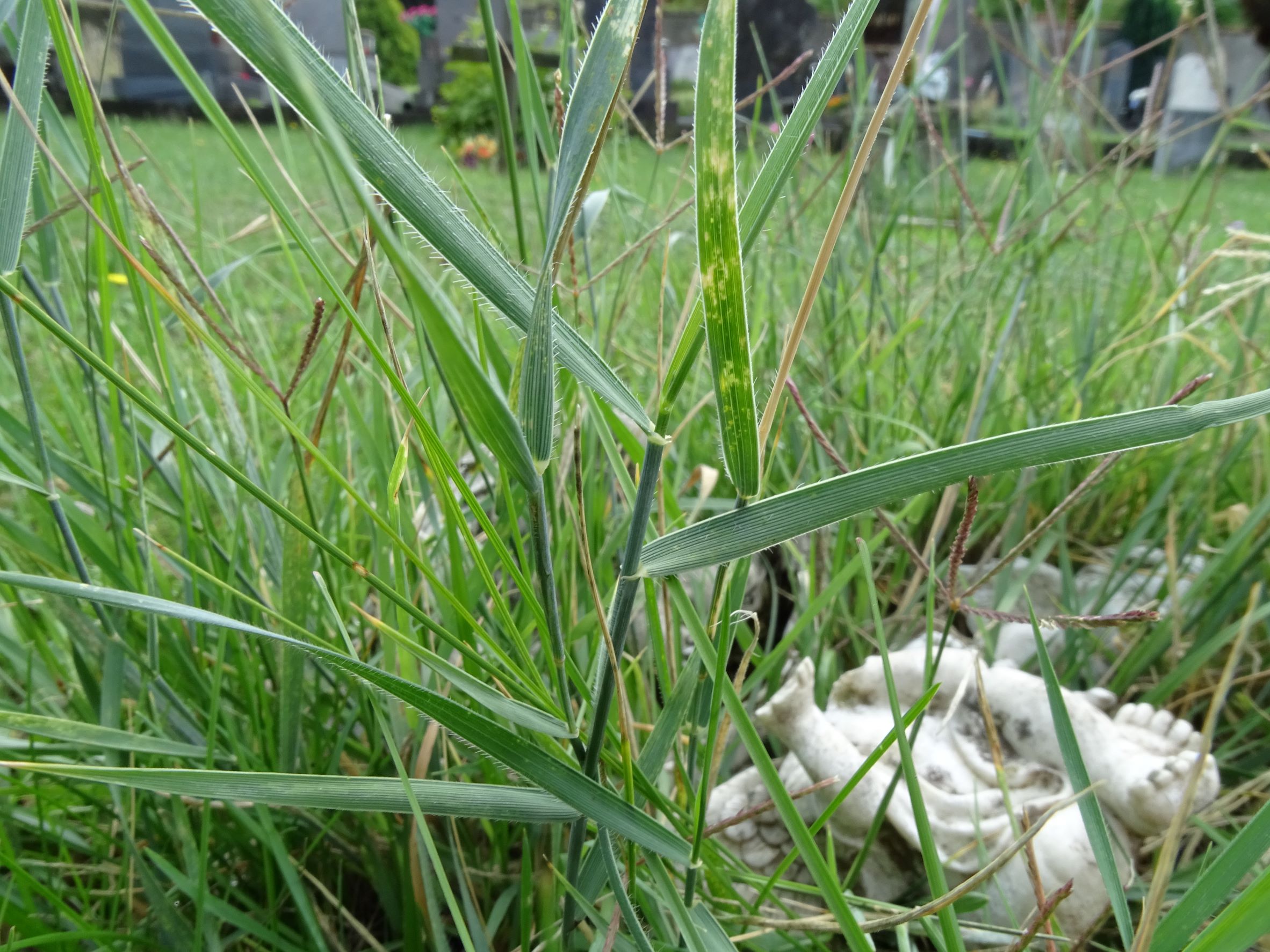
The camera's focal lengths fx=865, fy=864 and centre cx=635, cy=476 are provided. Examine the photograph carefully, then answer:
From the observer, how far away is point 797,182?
1.05 meters

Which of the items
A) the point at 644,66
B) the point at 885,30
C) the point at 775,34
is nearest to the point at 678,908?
the point at 885,30

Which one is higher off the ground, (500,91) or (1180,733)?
(500,91)

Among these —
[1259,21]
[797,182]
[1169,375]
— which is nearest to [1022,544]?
[1169,375]

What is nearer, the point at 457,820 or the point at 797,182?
the point at 457,820

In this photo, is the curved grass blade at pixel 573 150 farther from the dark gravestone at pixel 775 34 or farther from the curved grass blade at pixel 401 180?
the dark gravestone at pixel 775 34

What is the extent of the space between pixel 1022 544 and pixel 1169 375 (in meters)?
0.69

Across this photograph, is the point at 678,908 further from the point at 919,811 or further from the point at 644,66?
the point at 644,66

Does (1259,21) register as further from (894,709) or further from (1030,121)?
(894,709)

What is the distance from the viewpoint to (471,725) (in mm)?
269

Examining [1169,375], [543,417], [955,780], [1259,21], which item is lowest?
[955,780]

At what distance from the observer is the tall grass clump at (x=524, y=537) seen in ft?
0.74

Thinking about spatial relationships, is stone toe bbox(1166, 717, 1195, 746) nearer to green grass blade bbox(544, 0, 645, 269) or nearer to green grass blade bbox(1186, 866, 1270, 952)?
green grass blade bbox(1186, 866, 1270, 952)

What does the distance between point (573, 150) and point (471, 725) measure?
17cm

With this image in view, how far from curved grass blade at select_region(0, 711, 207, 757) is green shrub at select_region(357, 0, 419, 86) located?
31.5 feet
